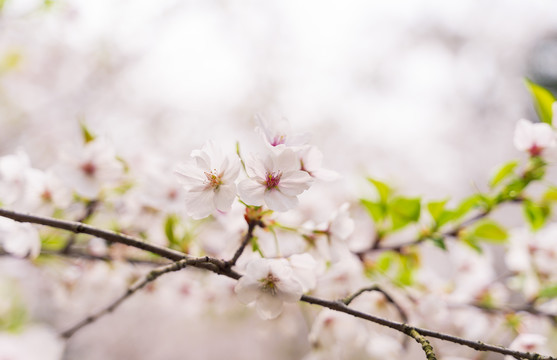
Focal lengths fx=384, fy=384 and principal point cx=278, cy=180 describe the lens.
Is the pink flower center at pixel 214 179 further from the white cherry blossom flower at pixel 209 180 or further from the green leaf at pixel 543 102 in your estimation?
the green leaf at pixel 543 102

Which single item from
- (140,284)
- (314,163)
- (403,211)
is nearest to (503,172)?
(403,211)

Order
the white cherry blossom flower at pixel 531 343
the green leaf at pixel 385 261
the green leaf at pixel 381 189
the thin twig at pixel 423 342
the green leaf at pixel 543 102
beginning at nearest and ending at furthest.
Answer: the thin twig at pixel 423 342 → the white cherry blossom flower at pixel 531 343 → the green leaf at pixel 543 102 → the green leaf at pixel 381 189 → the green leaf at pixel 385 261

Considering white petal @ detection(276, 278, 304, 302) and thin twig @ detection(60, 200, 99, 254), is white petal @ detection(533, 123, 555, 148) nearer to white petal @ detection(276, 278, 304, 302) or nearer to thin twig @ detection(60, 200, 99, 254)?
white petal @ detection(276, 278, 304, 302)

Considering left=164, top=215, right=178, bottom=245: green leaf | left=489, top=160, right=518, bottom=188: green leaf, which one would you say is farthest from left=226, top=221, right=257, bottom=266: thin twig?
left=489, top=160, right=518, bottom=188: green leaf

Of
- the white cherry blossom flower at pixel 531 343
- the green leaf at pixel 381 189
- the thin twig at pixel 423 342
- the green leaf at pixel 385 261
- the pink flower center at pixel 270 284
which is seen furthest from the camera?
the green leaf at pixel 385 261

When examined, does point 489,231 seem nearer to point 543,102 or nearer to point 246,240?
point 543,102

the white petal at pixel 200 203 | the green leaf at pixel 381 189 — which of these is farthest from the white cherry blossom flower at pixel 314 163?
the green leaf at pixel 381 189

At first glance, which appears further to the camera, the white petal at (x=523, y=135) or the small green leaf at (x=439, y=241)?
the small green leaf at (x=439, y=241)
